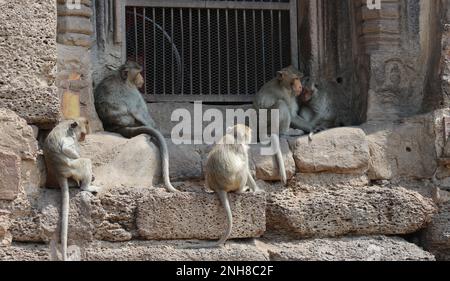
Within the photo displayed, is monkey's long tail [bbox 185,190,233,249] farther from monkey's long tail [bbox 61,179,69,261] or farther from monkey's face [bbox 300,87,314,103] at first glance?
monkey's face [bbox 300,87,314,103]

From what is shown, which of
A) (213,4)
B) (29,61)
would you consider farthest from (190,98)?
(29,61)

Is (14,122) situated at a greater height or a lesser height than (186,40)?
lesser

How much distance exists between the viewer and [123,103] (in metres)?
9.14

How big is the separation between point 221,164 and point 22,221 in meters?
1.42

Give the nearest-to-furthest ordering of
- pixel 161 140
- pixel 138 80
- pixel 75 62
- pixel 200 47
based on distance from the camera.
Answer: pixel 161 140, pixel 75 62, pixel 138 80, pixel 200 47

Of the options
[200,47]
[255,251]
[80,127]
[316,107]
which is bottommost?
[255,251]

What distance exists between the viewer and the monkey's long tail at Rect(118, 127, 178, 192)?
8.65 m

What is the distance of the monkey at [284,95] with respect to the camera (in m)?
9.29

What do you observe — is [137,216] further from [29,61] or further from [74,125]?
[29,61]

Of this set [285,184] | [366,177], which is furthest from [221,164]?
[366,177]

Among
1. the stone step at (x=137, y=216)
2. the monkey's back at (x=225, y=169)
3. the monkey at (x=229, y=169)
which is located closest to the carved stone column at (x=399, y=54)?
the monkey at (x=229, y=169)

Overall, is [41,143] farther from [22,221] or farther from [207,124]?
[207,124]

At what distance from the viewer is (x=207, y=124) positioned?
31.0 ft

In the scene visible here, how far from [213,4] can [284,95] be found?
94cm
